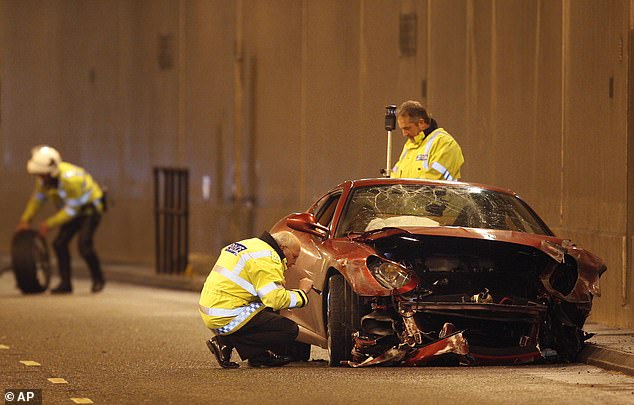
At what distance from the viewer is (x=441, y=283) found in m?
12.7

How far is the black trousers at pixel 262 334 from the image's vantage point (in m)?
12.8

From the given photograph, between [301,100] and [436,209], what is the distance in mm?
10292

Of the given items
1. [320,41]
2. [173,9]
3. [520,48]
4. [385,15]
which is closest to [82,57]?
[173,9]

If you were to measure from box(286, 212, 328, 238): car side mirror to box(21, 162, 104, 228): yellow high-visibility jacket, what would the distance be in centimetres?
967

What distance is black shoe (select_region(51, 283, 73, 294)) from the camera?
22781 mm

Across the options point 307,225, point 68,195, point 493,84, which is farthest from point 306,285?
point 68,195

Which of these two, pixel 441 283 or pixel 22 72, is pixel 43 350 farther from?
pixel 22 72

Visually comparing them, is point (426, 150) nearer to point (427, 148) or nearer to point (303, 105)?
point (427, 148)

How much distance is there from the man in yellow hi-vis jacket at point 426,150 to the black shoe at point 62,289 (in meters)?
8.36

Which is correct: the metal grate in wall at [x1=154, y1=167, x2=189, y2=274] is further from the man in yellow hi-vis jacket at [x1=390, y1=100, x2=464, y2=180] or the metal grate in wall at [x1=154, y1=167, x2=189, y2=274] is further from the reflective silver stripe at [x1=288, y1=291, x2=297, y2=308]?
the reflective silver stripe at [x1=288, y1=291, x2=297, y2=308]

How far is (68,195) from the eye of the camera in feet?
75.3

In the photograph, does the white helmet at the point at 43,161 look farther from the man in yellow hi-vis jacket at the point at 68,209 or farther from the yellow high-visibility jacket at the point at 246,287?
the yellow high-visibility jacket at the point at 246,287

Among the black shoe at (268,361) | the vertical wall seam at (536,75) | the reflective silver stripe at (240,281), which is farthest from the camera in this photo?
the vertical wall seam at (536,75)

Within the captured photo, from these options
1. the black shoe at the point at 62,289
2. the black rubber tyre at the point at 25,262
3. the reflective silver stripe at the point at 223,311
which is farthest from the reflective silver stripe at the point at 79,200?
the reflective silver stripe at the point at 223,311
